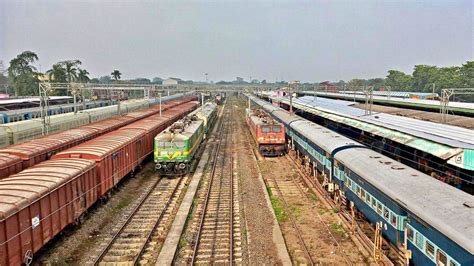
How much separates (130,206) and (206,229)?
209 inches

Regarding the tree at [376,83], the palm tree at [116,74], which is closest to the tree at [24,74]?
the palm tree at [116,74]

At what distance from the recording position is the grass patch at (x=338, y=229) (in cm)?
1653

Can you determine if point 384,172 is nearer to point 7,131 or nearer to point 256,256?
point 256,256

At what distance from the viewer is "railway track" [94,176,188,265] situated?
14336 millimetres

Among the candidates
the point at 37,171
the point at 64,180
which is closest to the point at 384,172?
the point at 64,180

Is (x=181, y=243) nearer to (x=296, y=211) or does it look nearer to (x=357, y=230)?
(x=296, y=211)

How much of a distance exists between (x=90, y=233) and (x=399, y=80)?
333 ft

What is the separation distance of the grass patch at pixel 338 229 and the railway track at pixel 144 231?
7448mm

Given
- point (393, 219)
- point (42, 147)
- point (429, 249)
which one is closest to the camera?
point (429, 249)

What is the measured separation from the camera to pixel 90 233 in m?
16.5

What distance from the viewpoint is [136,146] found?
2645 cm

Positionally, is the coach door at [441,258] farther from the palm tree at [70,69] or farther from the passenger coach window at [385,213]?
the palm tree at [70,69]

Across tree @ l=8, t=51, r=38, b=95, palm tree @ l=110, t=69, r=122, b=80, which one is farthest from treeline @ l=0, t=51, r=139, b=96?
palm tree @ l=110, t=69, r=122, b=80

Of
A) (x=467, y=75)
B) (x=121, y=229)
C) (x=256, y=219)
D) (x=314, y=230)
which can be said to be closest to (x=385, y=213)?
(x=314, y=230)
